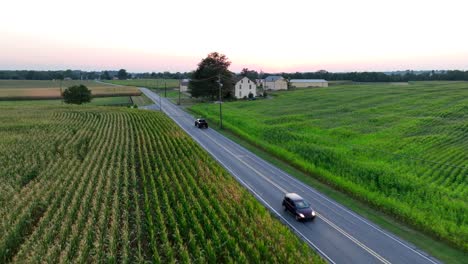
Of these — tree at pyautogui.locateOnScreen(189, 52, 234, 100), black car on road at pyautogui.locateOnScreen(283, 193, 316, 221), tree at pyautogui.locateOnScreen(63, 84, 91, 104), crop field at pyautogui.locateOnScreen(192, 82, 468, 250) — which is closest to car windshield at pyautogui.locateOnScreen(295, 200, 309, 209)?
black car on road at pyautogui.locateOnScreen(283, 193, 316, 221)

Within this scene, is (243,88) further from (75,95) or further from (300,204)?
(300,204)

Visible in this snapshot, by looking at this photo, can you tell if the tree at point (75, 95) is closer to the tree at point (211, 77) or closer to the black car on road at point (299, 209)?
the tree at point (211, 77)

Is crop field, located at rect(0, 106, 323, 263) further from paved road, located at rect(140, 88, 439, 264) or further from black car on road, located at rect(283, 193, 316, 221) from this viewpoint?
black car on road, located at rect(283, 193, 316, 221)

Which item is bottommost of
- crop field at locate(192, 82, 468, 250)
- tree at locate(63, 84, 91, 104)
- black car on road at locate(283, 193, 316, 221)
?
black car on road at locate(283, 193, 316, 221)

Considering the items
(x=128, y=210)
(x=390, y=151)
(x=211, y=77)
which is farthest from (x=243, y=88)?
(x=128, y=210)

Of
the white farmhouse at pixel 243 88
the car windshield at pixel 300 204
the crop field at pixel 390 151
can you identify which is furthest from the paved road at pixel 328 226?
the white farmhouse at pixel 243 88

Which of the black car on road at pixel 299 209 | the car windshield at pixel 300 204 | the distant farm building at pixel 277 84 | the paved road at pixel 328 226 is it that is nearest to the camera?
the paved road at pixel 328 226
